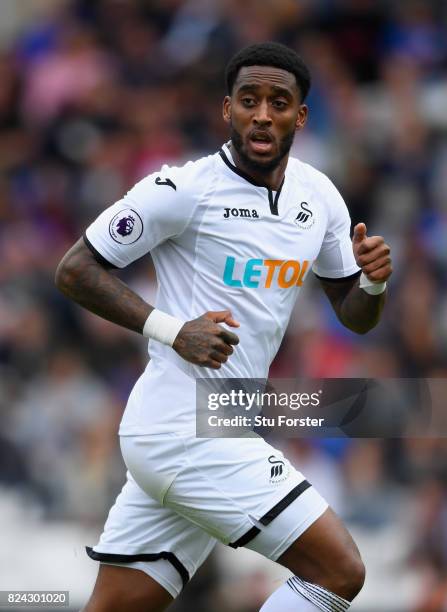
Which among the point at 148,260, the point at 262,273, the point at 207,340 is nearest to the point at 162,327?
the point at 207,340

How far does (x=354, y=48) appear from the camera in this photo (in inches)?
448

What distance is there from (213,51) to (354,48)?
124cm

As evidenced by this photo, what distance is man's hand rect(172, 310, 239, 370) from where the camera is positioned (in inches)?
195

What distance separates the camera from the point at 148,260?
396 inches

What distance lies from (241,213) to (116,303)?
2.03 ft

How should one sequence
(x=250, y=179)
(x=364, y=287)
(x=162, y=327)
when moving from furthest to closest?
(x=364, y=287), (x=250, y=179), (x=162, y=327)

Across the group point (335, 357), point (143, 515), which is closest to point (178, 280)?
point (143, 515)

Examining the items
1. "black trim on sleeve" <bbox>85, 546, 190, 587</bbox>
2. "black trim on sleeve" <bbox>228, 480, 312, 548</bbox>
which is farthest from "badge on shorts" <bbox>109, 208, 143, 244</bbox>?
"black trim on sleeve" <bbox>85, 546, 190, 587</bbox>

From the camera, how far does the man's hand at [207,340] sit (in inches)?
195

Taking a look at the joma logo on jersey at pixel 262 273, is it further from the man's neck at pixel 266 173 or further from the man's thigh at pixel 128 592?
the man's thigh at pixel 128 592

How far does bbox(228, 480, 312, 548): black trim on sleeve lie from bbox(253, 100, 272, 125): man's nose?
1.42 meters

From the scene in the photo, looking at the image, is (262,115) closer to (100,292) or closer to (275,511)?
(100,292)

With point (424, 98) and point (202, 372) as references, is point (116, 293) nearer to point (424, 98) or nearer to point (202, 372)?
point (202, 372)

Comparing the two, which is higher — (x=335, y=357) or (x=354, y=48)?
(x=354, y=48)
